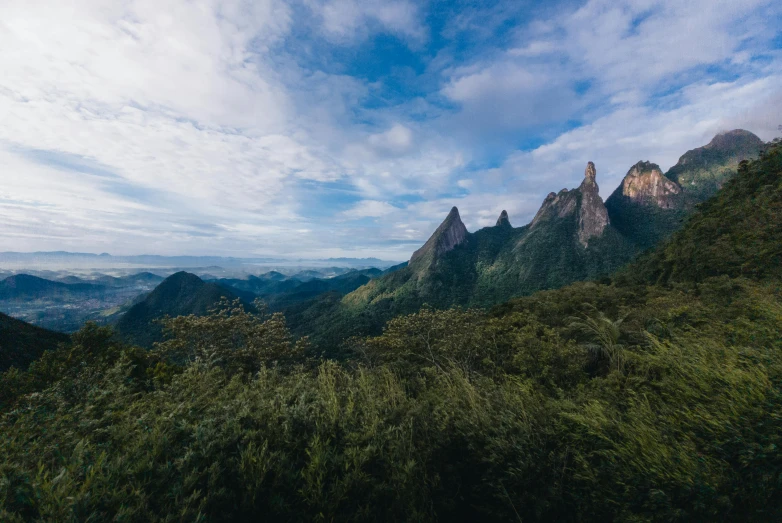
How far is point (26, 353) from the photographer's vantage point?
84.6 feet

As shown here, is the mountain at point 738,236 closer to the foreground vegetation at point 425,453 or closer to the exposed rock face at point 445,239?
the foreground vegetation at point 425,453

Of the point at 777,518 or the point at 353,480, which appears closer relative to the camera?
the point at 777,518

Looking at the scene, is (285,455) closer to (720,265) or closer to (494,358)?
(494,358)

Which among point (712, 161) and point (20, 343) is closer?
point (20, 343)

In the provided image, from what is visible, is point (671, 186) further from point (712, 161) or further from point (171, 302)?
point (171, 302)

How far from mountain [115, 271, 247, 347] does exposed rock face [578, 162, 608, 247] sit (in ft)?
419

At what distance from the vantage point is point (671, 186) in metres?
94.8

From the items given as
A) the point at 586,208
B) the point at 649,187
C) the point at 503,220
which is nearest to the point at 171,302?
the point at 503,220

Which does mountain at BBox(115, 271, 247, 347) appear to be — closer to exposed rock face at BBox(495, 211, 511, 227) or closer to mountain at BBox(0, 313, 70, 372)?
mountain at BBox(0, 313, 70, 372)

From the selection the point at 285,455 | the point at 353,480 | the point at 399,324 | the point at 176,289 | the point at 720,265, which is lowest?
the point at 176,289

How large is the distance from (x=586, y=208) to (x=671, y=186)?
24888 mm

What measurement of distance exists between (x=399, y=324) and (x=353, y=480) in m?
13.0

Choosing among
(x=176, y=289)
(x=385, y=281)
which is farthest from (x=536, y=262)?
(x=176, y=289)

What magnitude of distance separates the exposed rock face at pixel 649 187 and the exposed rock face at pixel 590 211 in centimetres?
1612
